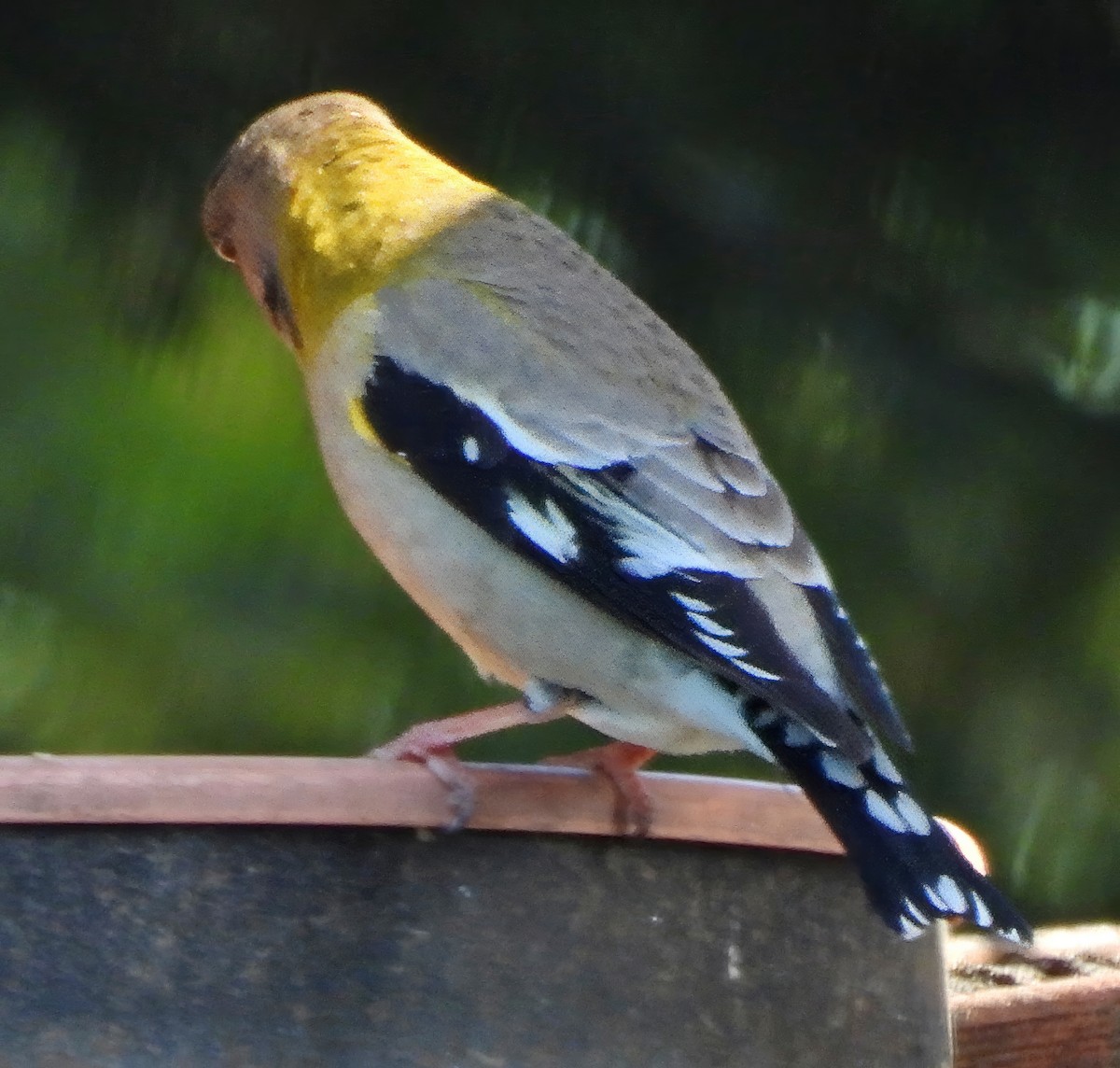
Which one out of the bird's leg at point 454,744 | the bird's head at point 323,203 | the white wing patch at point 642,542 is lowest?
the bird's leg at point 454,744

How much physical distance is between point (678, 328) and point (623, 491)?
0.73 m

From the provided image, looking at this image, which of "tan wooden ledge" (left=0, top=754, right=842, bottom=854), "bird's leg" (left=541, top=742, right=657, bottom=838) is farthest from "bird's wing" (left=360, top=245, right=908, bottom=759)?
"tan wooden ledge" (left=0, top=754, right=842, bottom=854)

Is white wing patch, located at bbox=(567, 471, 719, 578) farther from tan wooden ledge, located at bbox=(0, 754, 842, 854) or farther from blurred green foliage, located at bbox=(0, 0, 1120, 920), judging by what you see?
blurred green foliage, located at bbox=(0, 0, 1120, 920)

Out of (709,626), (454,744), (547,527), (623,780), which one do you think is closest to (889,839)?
(623,780)

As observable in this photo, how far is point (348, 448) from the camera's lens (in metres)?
2.31

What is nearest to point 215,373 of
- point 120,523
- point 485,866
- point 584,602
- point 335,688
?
point 120,523

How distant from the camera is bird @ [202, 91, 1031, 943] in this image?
2004 mm

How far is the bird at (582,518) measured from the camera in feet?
6.57

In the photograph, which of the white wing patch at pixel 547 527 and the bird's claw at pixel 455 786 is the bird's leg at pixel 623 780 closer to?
the bird's claw at pixel 455 786

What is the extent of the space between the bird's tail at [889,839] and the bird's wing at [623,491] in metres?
0.04

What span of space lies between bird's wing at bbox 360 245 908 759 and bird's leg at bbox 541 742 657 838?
16 centimetres

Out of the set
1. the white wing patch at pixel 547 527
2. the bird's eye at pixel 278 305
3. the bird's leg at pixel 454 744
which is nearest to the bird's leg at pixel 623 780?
the bird's leg at pixel 454 744

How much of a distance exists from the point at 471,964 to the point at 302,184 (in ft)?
4.94

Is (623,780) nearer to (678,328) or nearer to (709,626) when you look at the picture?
(709,626)
